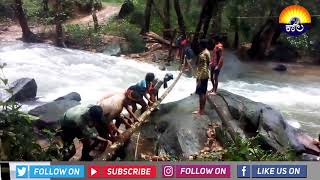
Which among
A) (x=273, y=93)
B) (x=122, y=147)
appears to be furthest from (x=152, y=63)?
(x=273, y=93)

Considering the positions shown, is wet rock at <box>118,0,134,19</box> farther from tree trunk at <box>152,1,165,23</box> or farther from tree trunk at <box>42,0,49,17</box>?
tree trunk at <box>42,0,49,17</box>

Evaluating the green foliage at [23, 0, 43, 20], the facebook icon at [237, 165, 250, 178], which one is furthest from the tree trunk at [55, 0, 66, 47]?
the facebook icon at [237, 165, 250, 178]

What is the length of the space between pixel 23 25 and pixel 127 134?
159cm

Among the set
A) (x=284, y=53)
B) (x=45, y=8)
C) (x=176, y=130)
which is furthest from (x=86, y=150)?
(x=284, y=53)

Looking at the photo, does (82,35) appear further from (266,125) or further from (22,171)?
(266,125)

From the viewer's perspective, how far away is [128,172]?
3297 mm

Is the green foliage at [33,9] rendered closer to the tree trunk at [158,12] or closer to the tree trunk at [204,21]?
the tree trunk at [158,12]

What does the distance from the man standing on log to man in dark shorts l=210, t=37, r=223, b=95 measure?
0.19 feet

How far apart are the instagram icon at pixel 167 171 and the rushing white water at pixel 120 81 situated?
3.36 feet

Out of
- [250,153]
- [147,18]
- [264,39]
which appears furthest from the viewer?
[264,39]

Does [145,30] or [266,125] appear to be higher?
[145,30]

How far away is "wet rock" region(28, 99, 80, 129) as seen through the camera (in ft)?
12.3

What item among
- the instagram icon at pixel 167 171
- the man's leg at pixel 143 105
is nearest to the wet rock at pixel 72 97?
the man's leg at pixel 143 105

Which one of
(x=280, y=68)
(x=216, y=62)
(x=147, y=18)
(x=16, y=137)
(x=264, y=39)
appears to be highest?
(x=147, y=18)
